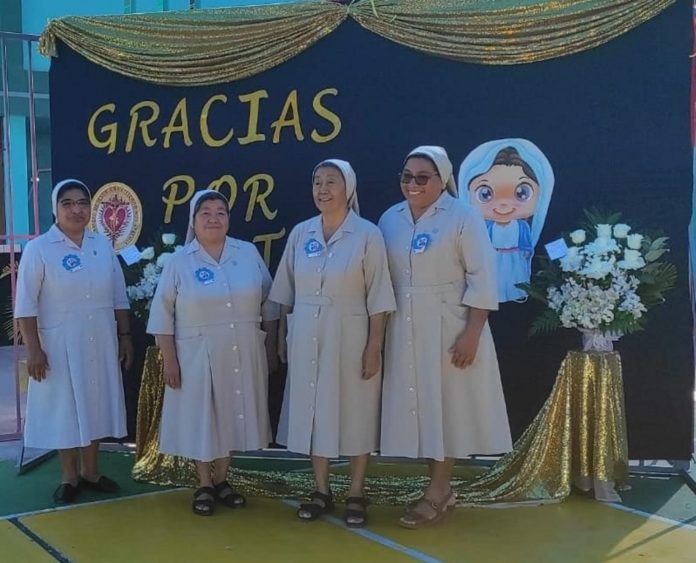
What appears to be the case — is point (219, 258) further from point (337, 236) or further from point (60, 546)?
point (60, 546)

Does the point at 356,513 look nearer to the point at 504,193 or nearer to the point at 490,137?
the point at 504,193

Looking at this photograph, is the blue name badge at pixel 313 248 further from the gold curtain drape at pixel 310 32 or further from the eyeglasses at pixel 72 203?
the gold curtain drape at pixel 310 32

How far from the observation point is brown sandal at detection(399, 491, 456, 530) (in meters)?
3.84

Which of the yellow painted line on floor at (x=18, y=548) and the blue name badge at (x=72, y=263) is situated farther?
the blue name badge at (x=72, y=263)

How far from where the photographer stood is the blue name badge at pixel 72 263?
167 inches

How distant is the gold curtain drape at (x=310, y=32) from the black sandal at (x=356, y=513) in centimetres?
245

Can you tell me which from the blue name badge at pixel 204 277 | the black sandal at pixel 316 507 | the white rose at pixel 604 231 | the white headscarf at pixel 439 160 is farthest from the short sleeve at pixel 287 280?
the white rose at pixel 604 231

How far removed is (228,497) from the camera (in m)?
4.21

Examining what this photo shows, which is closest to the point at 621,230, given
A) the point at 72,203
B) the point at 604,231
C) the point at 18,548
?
the point at 604,231

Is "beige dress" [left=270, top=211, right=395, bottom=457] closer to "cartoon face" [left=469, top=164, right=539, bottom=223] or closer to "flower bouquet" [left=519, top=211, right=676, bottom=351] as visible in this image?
"flower bouquet" [left=519, top=211, right=676, bottom=351]

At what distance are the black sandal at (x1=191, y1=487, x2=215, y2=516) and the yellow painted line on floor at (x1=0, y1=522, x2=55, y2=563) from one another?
75 cm

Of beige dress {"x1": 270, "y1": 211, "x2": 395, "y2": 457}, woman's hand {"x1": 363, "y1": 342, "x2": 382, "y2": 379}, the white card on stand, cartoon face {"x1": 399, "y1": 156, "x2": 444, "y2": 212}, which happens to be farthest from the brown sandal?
the white card on stand

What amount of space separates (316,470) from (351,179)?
137 cm

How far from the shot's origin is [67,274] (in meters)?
4.24
